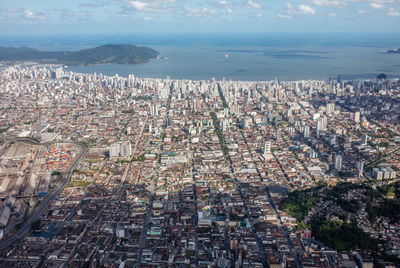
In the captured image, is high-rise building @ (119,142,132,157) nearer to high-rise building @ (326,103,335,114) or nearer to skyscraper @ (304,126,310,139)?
skyscraper @ (304,126,310,139)

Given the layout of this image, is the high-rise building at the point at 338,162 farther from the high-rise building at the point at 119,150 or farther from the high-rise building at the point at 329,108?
the high-rise building at the point at 329,108

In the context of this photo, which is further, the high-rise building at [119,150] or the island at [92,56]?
the island at [92,56]

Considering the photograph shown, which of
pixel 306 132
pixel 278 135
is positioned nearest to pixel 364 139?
pixel 306 132

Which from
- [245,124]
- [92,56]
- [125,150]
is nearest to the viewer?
[125,150]

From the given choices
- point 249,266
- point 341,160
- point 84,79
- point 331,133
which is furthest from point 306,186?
point 84,79

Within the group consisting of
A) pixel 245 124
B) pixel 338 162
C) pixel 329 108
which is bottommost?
pixel 338 162

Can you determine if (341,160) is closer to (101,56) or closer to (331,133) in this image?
(331,133)

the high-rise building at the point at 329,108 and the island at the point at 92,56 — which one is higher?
the island at the point at 92,56

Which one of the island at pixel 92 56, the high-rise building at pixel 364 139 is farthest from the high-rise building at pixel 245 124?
the island at pixel 92 56

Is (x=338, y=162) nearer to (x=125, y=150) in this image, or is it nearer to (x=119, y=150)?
(x=125, y=150)

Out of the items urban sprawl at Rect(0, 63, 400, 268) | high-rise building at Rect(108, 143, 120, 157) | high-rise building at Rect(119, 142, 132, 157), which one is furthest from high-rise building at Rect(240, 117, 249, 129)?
high-rise building at Rect(108, 143, 120, 157)

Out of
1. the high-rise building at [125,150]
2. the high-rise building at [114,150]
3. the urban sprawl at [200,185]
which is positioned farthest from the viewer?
the high-rise building at [125,150]

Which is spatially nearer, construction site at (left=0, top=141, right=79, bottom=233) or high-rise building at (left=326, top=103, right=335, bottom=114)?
construction site at (left=0, top=141, right=79, bottom=233)
